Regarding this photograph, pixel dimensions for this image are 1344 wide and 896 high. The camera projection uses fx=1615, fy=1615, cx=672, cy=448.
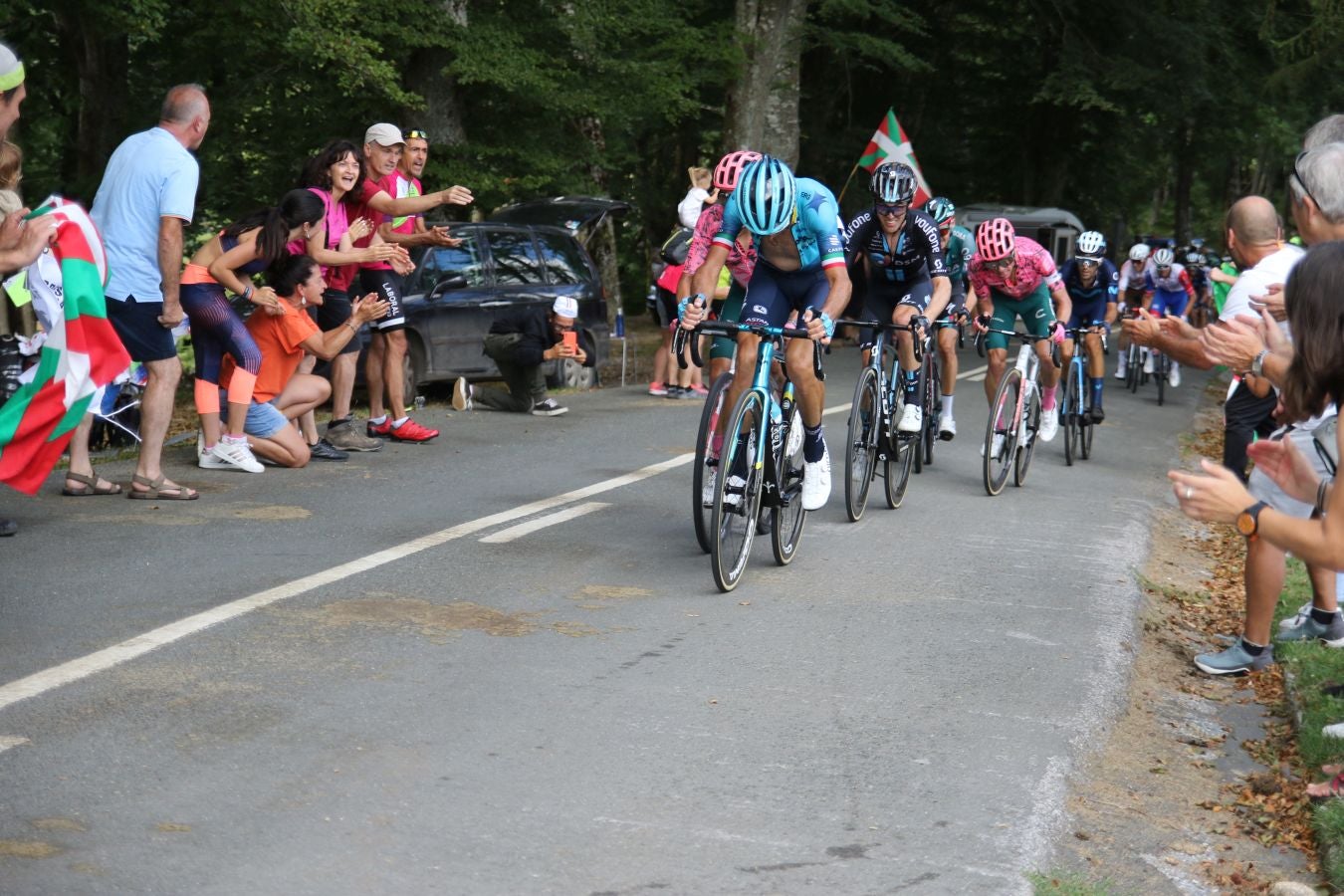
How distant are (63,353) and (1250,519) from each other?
6.13m

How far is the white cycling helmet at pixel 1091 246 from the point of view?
51.3 ft

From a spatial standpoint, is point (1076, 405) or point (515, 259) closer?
point (1076, 405)

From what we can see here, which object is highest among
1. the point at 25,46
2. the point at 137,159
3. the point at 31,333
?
the point at 25,46

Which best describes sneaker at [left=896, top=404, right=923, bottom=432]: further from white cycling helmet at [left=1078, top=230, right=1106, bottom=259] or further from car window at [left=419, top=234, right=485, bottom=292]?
car window at [left=419, top=234, right=485, bottom=292]

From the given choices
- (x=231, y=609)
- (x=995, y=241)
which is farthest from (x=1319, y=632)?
(x=995, y=241)

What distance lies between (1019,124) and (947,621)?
37223mm

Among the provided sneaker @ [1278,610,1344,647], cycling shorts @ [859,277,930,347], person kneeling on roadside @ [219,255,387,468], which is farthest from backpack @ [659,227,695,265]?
sneaker @ [1278,610,1344,647]

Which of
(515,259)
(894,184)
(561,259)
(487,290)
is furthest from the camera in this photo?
(561,259)

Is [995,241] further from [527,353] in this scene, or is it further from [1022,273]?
[527,353]

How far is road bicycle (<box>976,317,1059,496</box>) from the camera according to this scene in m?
11.9

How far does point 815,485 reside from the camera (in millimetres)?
8812

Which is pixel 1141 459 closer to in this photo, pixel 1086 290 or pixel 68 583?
pixel 1086 290

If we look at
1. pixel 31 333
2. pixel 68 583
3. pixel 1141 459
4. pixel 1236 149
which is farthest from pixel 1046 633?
pixel 1236 149

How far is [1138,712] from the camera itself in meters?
6.61
